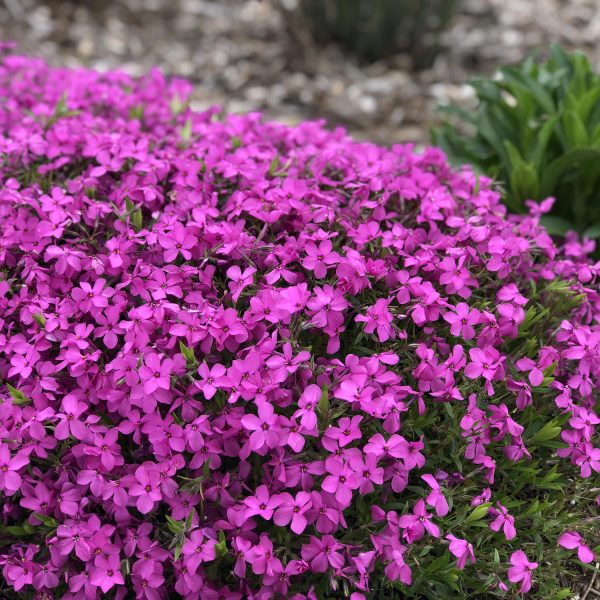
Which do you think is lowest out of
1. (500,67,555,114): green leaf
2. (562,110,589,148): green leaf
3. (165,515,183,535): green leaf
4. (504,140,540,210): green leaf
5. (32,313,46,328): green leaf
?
(165,515,183,535): green leaf

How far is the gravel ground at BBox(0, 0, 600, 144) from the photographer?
5684 millimetres

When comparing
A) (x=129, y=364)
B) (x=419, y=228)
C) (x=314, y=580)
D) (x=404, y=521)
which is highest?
(x=419, y=228)

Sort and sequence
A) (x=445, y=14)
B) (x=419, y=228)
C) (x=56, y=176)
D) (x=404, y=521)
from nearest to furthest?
(x=404, y=521)
(x=419, y=228)
(x=56, y=176)
(x=445, y=14)

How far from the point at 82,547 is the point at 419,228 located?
4.41ft

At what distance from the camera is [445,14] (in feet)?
19.1

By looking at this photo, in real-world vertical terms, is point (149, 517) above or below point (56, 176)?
below

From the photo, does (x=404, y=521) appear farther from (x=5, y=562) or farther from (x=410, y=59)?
(x=410, y=59)

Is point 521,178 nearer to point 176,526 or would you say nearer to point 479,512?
point 479,512

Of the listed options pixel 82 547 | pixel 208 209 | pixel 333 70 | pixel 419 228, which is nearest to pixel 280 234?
pixel 208 209

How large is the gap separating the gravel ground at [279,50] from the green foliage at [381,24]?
0.12 m

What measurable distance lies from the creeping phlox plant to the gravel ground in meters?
3.33

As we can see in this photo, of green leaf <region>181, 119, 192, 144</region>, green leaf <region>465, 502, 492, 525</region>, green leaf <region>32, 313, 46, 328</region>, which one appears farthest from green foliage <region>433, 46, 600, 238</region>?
green leaf <region>32, 313, 46, 328</region>

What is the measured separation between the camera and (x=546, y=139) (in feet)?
10.4

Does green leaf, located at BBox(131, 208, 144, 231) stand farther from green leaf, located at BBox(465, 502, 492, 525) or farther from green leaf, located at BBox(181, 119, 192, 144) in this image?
green leaf, located at BBox(465, 502, 492, 525)
